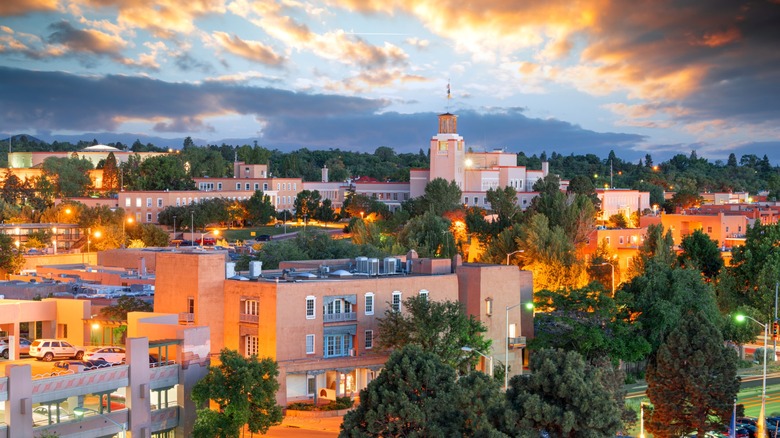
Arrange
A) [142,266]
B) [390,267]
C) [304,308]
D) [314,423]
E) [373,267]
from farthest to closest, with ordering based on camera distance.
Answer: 1. [142,266]
2. [390,267]
3. [373,267]
4. [304,308]
5. [314,423]

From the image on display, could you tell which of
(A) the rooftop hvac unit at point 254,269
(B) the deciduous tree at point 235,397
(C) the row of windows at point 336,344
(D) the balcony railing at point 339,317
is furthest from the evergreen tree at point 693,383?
(A) the rooftop hvac unit at point 254,269

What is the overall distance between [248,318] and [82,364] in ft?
31.5

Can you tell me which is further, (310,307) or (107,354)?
(310,307)

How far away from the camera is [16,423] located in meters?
33.1

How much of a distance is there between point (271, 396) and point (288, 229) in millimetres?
82430

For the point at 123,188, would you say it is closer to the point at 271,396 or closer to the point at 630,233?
the point at 630,233

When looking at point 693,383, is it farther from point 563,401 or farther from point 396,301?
point 396,301

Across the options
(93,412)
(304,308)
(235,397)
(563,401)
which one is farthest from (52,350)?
(563,401)

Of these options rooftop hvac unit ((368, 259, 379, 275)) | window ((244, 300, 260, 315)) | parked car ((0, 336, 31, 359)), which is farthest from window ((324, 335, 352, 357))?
parked car ((0, 336, 31, 359))

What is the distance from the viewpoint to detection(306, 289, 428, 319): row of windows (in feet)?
157

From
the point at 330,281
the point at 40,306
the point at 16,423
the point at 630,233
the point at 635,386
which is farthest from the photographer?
the point at 630,233

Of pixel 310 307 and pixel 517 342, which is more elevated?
pixel 310 307

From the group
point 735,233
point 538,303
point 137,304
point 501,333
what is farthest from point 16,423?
point 735,233

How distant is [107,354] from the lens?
40.8 metres
